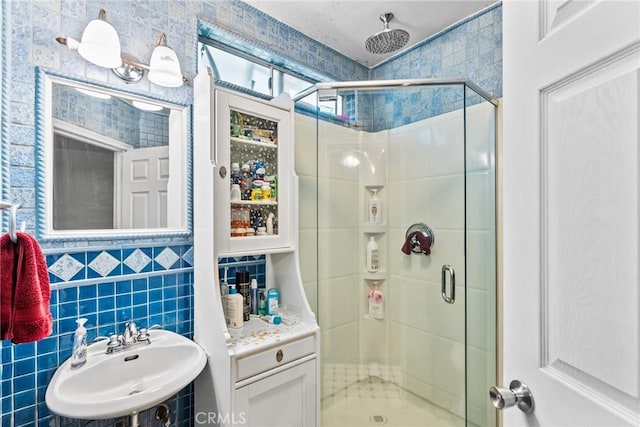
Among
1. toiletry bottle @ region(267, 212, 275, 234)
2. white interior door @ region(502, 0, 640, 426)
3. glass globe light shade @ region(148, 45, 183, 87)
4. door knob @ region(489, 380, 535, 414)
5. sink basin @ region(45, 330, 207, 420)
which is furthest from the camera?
toiletry bottle @ region(267, 212, 275, 234)

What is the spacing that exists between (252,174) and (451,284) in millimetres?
1180

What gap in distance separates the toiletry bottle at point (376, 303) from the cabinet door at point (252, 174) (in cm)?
57

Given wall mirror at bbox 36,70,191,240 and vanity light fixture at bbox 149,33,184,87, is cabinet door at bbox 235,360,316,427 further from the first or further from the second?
vanity light fixture at bbox 149,33,184,87

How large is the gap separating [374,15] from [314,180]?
1081 millimetres

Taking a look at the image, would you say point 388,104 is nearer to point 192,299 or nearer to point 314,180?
point 314,180

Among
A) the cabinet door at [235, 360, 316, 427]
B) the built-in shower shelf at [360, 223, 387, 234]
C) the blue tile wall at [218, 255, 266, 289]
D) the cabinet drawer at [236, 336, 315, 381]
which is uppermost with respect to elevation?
the built-in shower shelf at [360, 223, 387, 234]

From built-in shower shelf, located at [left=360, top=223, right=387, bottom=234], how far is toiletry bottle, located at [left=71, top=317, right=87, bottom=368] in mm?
1335

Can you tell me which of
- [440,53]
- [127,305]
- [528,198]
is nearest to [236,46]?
[440,53]

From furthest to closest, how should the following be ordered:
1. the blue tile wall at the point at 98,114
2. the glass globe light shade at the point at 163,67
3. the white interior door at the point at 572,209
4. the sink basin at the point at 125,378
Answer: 1. the glass globe light shade at the point at 163,67
2. the blue tile wall at the point at 98,114
3. the sink basin at the point at 125,378
4. the white interior door at the point at 572,209

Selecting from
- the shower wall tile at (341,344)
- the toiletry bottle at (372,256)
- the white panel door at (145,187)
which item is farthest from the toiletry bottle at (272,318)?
the white panel door at (145,187)

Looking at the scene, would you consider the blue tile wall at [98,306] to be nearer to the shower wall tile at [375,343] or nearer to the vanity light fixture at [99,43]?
the vanity light fixture at [99,43]

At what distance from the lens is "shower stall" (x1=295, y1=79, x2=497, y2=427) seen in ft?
5.75

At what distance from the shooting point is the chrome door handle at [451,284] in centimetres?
176

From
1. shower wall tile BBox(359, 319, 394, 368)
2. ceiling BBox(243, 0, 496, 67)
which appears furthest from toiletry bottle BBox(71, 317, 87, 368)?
ceiling BBox(243, 0, 496, 67)
